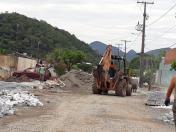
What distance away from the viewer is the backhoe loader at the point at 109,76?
126 feet

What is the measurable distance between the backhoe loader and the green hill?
65352mm

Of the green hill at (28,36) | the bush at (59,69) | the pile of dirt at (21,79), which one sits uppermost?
the green hill at (28,36)

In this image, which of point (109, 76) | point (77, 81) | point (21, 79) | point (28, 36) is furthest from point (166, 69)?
point (109, 76)

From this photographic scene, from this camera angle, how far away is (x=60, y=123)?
1703 centimetres

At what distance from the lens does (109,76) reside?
39.1 m

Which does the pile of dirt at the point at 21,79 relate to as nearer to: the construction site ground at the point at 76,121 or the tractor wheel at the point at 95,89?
the tractor wheel at the point at 95,89

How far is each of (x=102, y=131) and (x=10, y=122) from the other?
3137mm

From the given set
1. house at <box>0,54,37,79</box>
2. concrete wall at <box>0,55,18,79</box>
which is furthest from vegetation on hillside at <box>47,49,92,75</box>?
concrete wall at <box>0,55,18,79</box>

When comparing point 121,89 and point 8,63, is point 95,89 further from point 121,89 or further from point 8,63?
point 8,63

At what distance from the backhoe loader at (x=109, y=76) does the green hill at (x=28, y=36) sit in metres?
65.4

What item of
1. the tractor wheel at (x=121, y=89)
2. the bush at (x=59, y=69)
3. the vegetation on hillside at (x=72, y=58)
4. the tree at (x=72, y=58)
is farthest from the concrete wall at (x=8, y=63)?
the tree at (x=72, y=58)

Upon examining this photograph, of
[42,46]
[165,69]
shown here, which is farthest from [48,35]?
[165,69]

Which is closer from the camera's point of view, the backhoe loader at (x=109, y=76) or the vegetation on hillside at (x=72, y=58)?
the backhoe loader at (x=109, y=76)

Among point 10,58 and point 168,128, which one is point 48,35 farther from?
point 168,128
